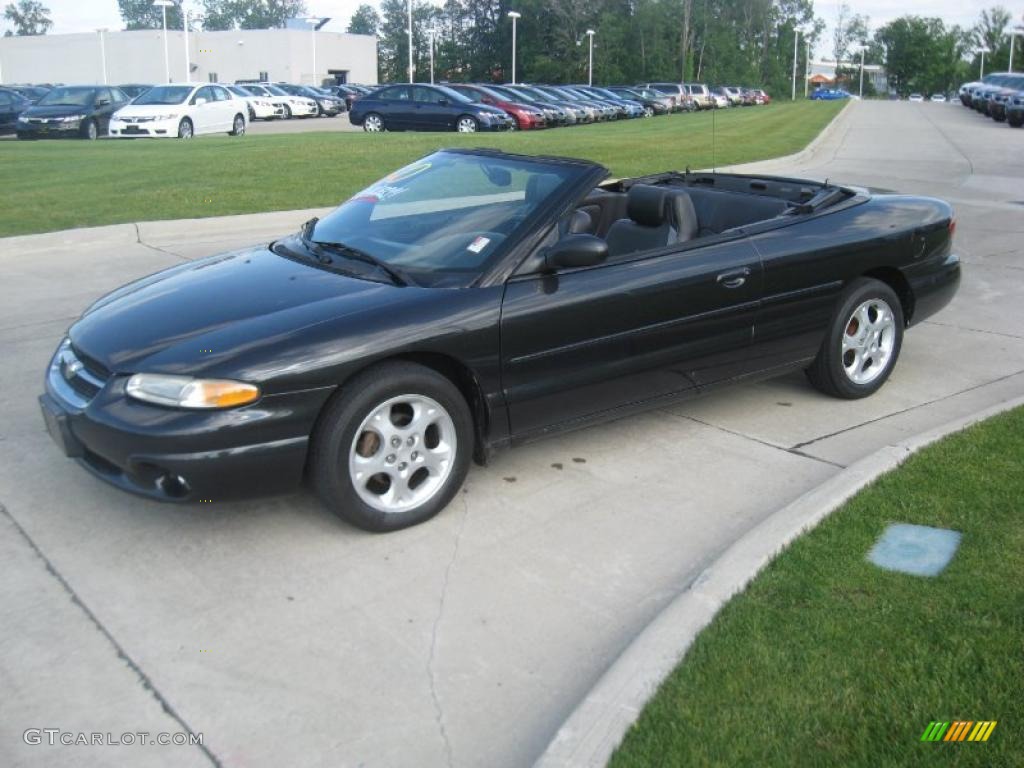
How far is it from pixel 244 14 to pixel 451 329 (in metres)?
151

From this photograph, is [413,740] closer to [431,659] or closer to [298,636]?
[431,659]

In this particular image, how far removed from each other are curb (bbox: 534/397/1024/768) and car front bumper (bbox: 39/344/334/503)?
4.79ft

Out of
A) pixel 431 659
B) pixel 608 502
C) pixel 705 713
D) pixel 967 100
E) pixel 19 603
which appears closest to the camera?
pixel 705 713

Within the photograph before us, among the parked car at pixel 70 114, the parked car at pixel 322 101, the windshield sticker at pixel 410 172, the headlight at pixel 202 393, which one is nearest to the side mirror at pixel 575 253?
the windshield sticker at pixel 410 172

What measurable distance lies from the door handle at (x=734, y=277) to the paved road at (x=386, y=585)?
0.79 meters

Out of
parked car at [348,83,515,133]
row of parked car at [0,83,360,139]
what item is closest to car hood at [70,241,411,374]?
row of parked car at [0,83,360,139]

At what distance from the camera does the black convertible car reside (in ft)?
12.7

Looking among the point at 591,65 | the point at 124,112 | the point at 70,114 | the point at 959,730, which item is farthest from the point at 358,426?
the point at 591,65

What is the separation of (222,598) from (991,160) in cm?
2240

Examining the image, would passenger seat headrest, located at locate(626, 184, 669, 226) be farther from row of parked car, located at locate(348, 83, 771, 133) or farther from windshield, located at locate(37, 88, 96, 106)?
windshield, located at locate(37, 88, 96, 106)

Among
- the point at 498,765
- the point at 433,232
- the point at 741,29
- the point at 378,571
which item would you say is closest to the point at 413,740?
the point at 498,765

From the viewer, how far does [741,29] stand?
9944cm

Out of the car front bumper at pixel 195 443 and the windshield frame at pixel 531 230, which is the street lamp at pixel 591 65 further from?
the car front bumper at pixel 195 443

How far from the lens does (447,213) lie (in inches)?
195
